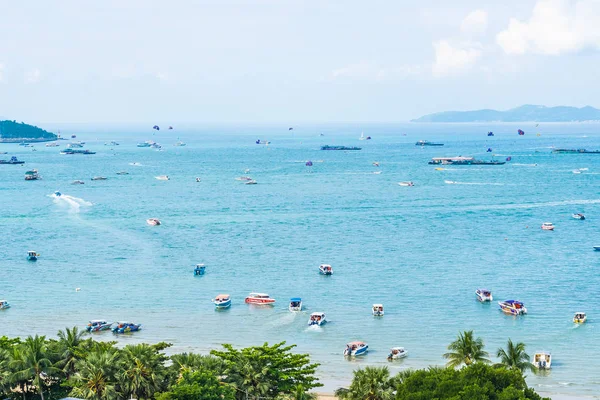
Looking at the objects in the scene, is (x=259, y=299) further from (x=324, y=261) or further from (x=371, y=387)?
(x=371, y=387)

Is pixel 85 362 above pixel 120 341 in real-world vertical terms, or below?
above

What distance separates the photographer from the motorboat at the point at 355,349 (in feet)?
177

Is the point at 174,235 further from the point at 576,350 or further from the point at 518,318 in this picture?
the point at 576,350

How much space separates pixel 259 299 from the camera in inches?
2616

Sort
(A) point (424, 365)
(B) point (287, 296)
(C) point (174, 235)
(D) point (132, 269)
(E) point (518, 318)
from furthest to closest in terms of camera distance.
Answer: (C) point (174, 235) < (D) point (132, 269) < (B) point (287, 296) < (E) point (518, 318) < (A) point (424, 365)

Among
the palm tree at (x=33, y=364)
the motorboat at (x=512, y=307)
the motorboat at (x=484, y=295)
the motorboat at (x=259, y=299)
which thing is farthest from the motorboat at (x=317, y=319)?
the palm tree at (x=33, y=364)

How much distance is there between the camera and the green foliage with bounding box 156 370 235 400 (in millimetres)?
32688

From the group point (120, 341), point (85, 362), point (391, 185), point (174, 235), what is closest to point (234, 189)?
point (391, 185)

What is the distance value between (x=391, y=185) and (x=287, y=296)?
87.0 metres

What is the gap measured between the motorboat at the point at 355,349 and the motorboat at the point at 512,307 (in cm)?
1572

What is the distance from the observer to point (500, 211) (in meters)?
117

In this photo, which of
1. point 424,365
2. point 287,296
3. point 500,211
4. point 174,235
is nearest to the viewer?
point 424,365

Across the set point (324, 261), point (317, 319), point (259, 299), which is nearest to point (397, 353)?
point (317, 319)

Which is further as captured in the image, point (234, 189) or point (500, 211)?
point (234, 189)
